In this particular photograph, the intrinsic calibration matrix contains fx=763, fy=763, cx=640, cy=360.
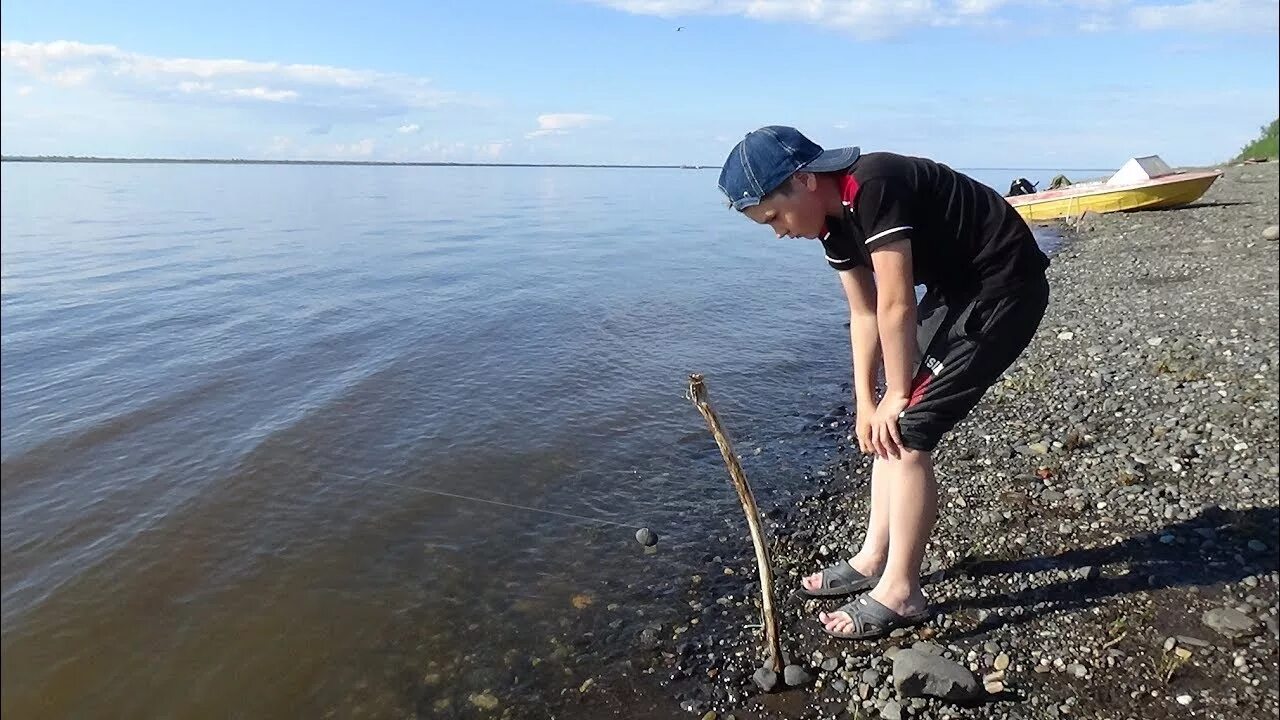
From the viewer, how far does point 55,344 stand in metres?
12.2

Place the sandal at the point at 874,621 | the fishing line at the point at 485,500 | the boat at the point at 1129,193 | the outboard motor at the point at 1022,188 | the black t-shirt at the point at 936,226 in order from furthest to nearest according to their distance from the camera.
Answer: the outboard motor at the point at 1022,188
the boat at the point at 1129,193
the fishing line at the point at 485,500
the sandal at the point at 874,621
the black t-shirt at the point at 936,226

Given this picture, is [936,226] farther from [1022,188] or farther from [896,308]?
[1022,188]

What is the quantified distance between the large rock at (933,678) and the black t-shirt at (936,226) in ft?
7.17

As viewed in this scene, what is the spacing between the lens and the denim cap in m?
3.82

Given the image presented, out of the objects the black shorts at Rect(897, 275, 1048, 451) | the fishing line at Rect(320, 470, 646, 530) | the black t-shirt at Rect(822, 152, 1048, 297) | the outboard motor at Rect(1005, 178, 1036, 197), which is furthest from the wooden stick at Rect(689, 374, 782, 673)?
the outboard motor at Rect(1005, 178, 1036, 197)

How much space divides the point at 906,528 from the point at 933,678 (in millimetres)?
865

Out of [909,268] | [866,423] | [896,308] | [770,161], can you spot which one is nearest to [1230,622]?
[866,423]

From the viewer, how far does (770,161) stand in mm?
3840

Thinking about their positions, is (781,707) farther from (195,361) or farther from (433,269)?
(433,269)

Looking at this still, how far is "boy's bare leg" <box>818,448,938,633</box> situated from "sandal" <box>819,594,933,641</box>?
0.04 metres

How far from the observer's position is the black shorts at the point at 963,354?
410 cm

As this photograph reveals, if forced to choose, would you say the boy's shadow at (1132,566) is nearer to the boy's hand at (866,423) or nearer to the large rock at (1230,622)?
the large rock at (1230,622)

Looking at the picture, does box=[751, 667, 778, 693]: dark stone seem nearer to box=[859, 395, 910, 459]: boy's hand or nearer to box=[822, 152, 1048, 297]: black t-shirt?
box=[859, 395, 910, 459]: boy's hand

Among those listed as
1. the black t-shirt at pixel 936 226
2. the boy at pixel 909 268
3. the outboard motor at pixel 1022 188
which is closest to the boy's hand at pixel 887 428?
the boy at pixel 909 268
